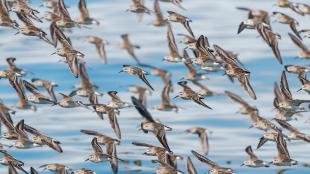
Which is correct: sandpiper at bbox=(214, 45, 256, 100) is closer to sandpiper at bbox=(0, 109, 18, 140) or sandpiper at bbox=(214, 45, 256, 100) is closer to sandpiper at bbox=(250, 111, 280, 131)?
sandpiper at bbox=(250, 111, 280, 131)

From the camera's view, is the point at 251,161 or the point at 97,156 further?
the point at 251,161

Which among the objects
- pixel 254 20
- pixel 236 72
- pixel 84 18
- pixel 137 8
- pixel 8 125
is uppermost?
pixel 137 8

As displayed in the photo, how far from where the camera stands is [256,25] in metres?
25.6

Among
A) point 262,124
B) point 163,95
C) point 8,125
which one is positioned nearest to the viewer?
point 8,125

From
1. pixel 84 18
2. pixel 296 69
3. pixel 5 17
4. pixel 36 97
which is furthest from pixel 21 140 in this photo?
pixel 296 69

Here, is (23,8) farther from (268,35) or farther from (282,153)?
(282,153)

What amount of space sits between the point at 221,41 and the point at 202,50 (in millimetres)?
14077

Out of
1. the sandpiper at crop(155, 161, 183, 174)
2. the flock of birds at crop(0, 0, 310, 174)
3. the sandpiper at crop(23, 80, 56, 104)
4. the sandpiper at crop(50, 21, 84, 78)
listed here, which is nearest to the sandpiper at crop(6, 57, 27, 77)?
the flock of birds at crop(0, 0, 310, 174)

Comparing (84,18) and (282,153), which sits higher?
(84,18)

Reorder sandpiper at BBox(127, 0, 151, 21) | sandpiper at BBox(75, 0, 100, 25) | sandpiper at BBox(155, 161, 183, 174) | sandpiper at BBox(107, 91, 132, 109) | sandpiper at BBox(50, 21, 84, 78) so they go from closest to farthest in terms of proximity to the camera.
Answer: sandpiper at BBox(155, 161, 183, 174), sandpiper at BBox(50, 21, 84, 78), sandpiper at BBox(107, 91, 132, 109), sandpiper at BBox(127, 0, 151, 21), sandpiper at BBox(75, 0, 100, 25)

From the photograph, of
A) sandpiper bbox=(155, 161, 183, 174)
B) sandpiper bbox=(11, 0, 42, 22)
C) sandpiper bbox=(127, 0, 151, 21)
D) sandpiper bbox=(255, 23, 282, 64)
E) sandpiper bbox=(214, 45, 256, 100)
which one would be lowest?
sandpiper bbox=(155, 161, 183, 174)

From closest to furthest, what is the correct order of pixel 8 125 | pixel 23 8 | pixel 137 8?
pixel 8 125 < pixel 23 8 < pixel 137 8

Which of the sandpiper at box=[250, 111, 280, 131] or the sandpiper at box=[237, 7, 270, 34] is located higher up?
the sandpiper at box=[237, 7, 270, 34]

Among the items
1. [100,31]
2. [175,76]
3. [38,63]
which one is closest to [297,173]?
[175,76]
